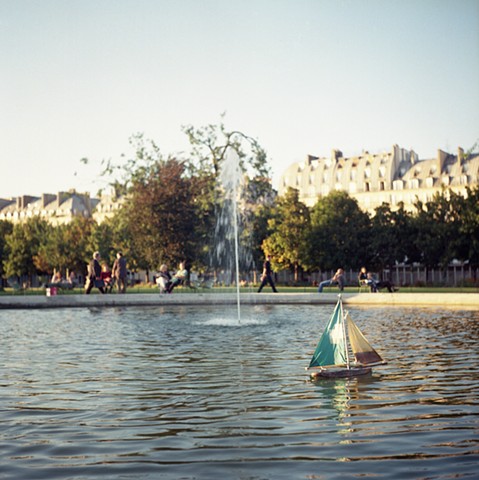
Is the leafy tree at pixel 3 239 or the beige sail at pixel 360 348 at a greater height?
the leafy tree at pixel 3 239

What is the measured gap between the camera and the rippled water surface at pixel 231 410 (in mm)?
7012

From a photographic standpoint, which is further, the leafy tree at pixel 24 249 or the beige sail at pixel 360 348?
the leafy tree at pixel 24 249

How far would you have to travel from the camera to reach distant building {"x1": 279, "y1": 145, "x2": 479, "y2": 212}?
11556cm

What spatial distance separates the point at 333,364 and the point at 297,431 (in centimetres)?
389

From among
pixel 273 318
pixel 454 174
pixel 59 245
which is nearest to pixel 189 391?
pixel 273 318

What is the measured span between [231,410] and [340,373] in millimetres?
2922

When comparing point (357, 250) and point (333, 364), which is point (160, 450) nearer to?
point (333, 364)

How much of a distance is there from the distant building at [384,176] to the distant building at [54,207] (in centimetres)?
4101

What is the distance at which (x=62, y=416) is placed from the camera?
30.5 feet

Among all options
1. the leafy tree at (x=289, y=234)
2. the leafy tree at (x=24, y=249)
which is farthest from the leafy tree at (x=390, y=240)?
the leafy tree at (x=24, y=249)

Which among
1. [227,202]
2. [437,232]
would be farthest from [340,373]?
[437,232]

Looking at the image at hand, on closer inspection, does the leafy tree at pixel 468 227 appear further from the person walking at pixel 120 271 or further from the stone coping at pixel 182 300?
the person walking at pixel 120 271

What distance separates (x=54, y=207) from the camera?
16575cm

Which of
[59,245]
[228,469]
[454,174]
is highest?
[454,174]
